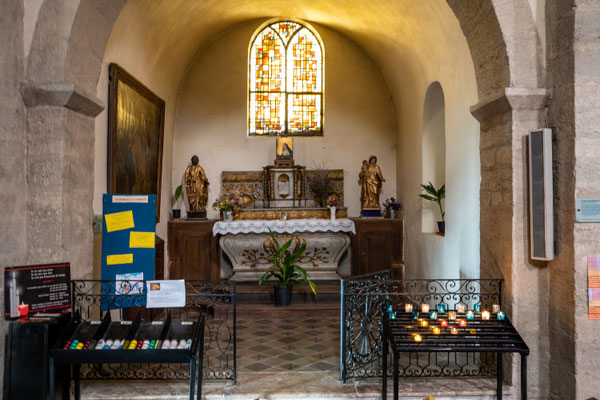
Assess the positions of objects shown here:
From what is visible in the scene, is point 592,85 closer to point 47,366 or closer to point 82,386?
point 47,366

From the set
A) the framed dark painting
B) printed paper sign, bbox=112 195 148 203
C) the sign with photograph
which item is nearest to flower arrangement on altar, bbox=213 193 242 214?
the framed dark painting

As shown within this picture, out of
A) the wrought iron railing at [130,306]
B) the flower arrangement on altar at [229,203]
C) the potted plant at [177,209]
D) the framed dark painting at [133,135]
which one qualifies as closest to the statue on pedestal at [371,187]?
the flower arrangement on altar at [229,203]

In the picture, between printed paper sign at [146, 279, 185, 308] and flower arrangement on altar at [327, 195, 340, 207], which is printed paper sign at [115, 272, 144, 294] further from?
flower arrangement on altar at [327, 195, 340, 207]

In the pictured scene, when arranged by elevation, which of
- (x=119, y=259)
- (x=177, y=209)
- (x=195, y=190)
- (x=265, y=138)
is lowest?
(x=119, y=259)

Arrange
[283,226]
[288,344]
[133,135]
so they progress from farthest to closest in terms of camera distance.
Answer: [283,226]
[133,135]
[288,344]

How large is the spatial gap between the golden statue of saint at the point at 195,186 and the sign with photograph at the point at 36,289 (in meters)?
5.38

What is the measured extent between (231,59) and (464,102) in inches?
214

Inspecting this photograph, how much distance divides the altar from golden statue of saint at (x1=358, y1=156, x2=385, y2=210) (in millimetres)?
745

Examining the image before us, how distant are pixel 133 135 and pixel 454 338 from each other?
5.20 metres

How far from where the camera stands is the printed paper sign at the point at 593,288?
170 inches

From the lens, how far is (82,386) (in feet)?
15.7

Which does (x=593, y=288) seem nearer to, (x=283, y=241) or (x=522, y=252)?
(x=522, y=252)

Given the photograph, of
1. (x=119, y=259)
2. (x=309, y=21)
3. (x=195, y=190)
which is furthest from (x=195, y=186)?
(x=119, y=259)

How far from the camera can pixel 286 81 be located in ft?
35.6
